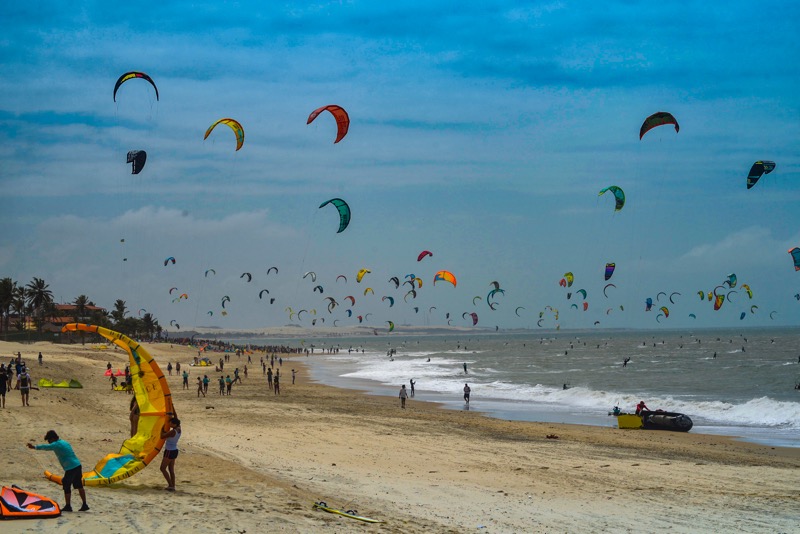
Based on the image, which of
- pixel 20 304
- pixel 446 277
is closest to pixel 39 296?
pixel 20 304

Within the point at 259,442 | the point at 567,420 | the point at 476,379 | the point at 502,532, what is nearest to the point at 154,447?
the point at 502,532

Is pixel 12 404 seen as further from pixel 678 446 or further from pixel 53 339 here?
pixel 53 339

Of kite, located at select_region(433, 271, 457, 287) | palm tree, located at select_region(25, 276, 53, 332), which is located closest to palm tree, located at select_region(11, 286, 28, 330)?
palm tree, located at select_region(25, 276, 53, 332)

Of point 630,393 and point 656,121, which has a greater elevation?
point 656,121

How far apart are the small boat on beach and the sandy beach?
0.48 metres

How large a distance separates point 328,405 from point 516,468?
41.8 feet

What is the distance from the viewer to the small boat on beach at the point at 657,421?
19.3 metres

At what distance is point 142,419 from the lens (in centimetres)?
814

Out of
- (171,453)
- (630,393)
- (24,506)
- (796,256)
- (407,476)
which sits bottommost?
(630,393)

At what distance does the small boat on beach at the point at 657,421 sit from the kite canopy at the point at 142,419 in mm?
14567

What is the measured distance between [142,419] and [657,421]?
15.3m

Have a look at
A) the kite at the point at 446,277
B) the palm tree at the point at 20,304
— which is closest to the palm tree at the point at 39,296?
the palm tree at the point at 20,304

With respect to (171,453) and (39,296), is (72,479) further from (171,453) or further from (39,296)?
(39,296)

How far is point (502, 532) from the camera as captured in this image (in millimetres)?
7914
